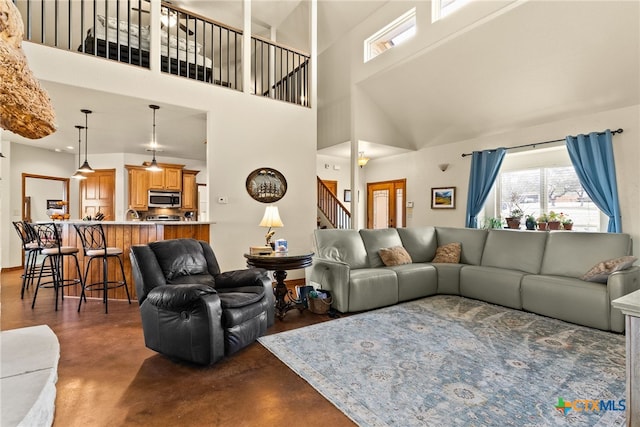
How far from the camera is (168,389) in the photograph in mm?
2096

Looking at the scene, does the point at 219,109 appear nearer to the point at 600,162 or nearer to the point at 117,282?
the point at 117,282

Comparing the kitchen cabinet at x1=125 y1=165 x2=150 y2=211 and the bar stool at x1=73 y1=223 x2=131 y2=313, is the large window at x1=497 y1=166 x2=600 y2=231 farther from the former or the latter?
the kitchen cabinet at x1=125 y1=165 x2=150 y2=211

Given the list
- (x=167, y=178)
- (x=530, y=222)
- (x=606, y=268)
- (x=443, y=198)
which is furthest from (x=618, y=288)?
(x=167, y=178)

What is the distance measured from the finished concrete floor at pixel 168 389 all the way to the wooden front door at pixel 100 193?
498cm

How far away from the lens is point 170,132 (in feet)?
18.7

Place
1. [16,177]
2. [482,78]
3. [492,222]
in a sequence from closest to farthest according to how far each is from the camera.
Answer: [482,78]
[492,222]
[16,177]

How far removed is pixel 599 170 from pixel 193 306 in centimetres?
525

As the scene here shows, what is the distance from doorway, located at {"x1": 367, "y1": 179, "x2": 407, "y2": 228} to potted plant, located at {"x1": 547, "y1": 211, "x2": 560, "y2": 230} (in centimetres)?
297

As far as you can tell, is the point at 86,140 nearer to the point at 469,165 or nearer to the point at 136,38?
the point at 136,38

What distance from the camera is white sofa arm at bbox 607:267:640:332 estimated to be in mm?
3004

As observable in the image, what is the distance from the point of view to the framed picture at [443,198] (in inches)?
245

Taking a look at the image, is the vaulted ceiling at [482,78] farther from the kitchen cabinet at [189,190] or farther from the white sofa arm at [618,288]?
the white sofa arm at [618,288]

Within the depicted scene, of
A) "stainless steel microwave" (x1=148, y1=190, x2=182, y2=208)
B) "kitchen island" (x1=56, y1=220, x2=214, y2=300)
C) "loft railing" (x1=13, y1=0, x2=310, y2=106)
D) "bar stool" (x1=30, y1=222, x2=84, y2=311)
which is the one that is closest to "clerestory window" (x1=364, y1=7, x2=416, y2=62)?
"loft railing" (x1=13, y1=0, x2=310, y2=106)

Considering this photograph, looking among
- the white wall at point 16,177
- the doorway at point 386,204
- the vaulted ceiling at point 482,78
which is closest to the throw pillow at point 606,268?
the vaulted ceiling at point 482,78
